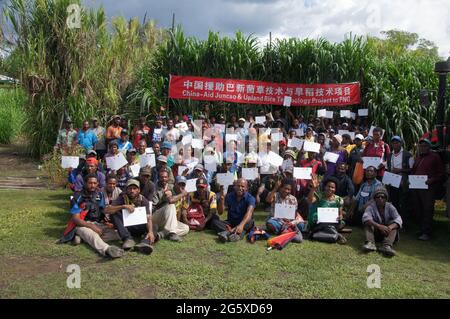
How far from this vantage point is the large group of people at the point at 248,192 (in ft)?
18.9

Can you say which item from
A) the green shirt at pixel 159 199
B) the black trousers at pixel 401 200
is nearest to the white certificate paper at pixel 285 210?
the green shirt at pixel 159 199

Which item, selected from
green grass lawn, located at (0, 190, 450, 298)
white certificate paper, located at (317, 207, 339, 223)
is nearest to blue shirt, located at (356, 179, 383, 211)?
green grass lawn, located at (0, 190, 450, 298)

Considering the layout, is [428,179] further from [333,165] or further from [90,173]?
[90,173]

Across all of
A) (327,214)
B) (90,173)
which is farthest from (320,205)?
(90,173)

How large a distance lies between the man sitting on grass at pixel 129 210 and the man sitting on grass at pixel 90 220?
232mm

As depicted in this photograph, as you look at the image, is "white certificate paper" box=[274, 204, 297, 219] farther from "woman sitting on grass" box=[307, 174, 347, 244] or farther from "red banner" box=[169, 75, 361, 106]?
"red banner" box=[169, 75, 361, 106]

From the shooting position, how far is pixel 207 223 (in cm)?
650

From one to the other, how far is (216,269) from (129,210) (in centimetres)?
144

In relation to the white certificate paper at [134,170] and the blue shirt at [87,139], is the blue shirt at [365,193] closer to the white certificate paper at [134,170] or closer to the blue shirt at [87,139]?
the white certificate paper at [134,170]

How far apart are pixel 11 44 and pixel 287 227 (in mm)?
9090

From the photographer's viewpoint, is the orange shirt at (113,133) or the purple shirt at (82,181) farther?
the orange shirt at (113,133)

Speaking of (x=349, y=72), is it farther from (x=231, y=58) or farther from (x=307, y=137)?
(x=307, y=137)

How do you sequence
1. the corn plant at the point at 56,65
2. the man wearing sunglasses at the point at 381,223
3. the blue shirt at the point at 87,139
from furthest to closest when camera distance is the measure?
the corn plant at the point at 56,65
the blue shirt at the point at 87,139
the man wearing sunglasses at the point at 381,223

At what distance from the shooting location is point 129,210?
5.54 m
